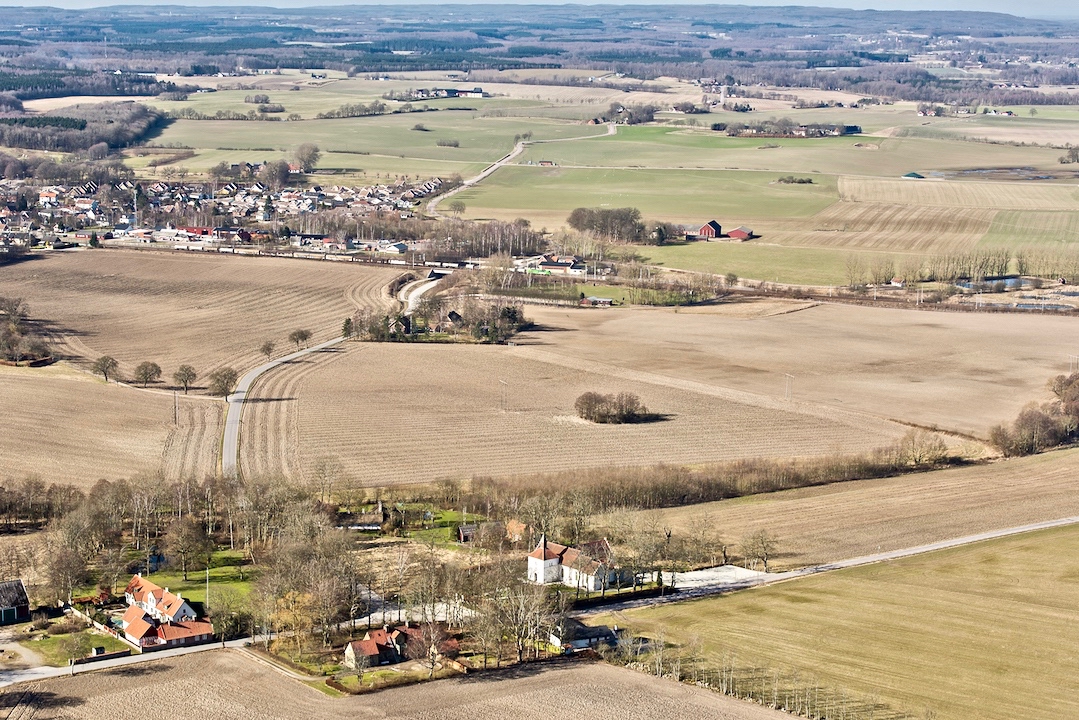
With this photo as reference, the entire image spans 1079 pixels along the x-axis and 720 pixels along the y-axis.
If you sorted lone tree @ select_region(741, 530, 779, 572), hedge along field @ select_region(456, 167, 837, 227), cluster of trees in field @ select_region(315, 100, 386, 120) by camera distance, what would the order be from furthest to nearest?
cluster of trees in field @ select_region(315, 100, 386, 120), hedge along field @ select_region(456, 167, 837, 227), lone tree @ select_region(741, 530, 779, 572)

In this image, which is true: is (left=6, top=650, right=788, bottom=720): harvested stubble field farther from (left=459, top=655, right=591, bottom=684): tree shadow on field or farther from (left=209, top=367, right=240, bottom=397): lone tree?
(left=209, top=367, right=240, bottom=397): lone tree

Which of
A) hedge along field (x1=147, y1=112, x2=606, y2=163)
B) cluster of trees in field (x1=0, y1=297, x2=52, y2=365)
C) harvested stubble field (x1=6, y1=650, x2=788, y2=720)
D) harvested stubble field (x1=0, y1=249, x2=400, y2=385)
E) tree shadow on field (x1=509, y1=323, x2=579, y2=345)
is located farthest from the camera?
hedge along field (x1=147, y1=112, x2=606, y2=163)

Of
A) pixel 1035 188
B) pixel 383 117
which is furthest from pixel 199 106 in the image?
pixel 1035 188

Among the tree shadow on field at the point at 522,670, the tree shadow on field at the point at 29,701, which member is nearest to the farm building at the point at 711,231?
the tree shadow on field at the point at 522,670

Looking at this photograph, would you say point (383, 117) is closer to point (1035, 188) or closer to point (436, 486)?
point (1035, 188)

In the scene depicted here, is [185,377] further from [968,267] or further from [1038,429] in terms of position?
[968,267]

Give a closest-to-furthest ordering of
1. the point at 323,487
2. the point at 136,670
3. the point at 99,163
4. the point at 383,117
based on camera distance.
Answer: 1. the point at 136,670
2. the point at 323,487
3. the point at 99,163
4. the point at 383,117

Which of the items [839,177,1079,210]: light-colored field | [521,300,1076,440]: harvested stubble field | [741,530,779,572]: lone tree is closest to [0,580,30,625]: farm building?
[741,530,779,572]: lone tree
